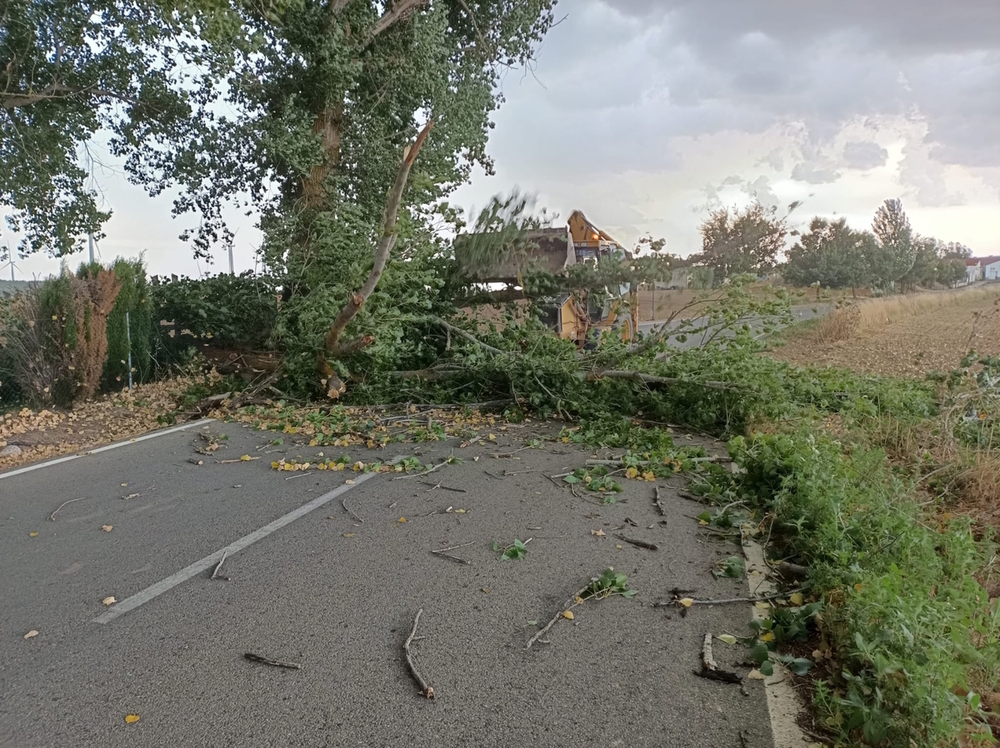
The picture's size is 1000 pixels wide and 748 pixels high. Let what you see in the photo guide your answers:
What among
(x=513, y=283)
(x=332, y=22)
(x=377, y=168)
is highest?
(x=332, y=22)

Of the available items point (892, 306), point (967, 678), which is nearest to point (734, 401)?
point (967, 678)

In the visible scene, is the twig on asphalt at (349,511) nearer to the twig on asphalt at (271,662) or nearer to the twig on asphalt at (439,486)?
the twig on asphalt at (439,486)

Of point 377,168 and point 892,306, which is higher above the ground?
point 377,168

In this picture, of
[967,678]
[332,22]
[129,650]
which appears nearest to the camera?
[967,678]

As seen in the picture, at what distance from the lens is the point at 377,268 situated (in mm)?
8383

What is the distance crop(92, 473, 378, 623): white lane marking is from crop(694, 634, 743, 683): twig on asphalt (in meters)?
3.03

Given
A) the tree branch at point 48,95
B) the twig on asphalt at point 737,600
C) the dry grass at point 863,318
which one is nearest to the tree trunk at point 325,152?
the tree branch at point 48,95

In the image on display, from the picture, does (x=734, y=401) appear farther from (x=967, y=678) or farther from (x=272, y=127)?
(x=272, y=127)

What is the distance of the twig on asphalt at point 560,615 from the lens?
3.33 m

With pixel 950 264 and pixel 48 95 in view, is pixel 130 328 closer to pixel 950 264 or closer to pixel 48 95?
pixel 48 95

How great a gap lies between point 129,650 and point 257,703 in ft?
3.03

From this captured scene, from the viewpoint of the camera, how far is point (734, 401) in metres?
7.99

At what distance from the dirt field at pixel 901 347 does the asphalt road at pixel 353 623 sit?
8540 mm

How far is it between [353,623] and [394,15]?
1297cm
